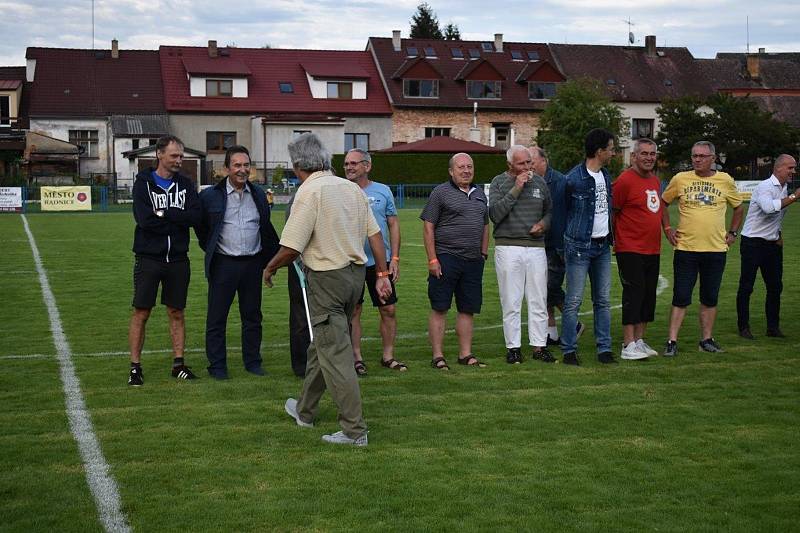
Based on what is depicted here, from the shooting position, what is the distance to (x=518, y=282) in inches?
380

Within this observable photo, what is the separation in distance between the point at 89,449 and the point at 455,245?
3982 mm

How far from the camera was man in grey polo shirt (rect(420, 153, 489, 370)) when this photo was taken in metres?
9.48

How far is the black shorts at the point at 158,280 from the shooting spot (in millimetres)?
8648

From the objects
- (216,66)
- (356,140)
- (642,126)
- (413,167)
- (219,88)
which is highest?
(216,66)

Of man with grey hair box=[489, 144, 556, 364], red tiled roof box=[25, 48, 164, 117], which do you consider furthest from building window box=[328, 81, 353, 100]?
man with grey hair box=[489, 144, 556, 364]

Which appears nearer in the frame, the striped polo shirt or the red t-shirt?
the striped polo shirt

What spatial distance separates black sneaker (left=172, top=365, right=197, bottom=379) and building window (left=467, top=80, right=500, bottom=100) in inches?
2311

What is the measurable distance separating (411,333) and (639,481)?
585cm

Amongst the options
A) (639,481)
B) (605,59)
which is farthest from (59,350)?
(605,59)

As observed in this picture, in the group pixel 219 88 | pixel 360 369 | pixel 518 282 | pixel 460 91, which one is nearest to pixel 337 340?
pixel 360 369

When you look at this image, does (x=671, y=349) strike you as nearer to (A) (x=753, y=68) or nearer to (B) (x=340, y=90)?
(B) (x=340, y=90)

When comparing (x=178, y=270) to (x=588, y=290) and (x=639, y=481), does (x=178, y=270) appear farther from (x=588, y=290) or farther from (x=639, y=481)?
(x=588, y=290)

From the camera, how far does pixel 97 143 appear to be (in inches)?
2404

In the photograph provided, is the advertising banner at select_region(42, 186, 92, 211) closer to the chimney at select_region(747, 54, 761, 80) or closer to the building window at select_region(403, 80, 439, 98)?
the building window at select_region(403, 80, 439, 98)
